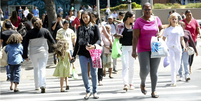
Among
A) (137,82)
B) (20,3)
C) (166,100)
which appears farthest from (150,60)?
(20,3)

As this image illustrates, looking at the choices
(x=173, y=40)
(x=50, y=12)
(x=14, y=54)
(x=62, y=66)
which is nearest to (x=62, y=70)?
(x=62, y=66)

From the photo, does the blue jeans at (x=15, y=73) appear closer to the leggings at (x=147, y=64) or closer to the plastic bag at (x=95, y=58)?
the plastic bag at (x=95, y=58)

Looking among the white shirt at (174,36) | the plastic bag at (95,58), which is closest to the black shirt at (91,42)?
the plastic bag at (95,58)

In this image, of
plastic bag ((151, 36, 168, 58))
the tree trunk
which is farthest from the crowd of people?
the tree trunk

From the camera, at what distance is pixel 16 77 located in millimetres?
9344

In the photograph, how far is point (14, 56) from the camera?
9406 millimetres

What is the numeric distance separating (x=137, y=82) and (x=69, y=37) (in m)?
2.65

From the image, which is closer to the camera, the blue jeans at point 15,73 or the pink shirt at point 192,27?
the blue jeans at point 15,73

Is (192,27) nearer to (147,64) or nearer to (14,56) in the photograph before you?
(147,64)

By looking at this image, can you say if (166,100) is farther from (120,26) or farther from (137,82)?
(137,82)

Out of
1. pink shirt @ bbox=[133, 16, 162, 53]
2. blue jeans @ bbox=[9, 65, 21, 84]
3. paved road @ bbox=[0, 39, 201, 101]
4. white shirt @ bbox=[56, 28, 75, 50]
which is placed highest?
pink shirt @ bbox=[133, 16, 162, 53]

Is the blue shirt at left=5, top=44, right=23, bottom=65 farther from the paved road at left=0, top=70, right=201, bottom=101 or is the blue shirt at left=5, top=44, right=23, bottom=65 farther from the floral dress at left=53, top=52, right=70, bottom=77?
the floral dress at left=53, top=52, right=70, bottom=77

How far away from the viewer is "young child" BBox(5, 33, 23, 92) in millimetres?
9344

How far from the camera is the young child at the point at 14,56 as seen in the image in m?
9.34
